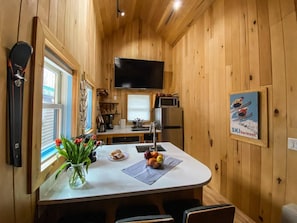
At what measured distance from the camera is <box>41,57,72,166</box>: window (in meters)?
1.46

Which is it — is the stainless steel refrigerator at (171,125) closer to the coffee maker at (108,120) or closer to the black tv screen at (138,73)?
the black tv screen at (138,73)

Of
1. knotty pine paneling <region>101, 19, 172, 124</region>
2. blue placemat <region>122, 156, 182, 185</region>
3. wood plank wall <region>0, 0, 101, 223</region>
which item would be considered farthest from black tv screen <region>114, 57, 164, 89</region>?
wood plank wall <region>0, 0, 101, 223</region>

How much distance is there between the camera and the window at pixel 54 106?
1.46 meters

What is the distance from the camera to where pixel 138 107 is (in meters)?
4.80

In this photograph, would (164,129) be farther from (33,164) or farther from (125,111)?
(33,164)

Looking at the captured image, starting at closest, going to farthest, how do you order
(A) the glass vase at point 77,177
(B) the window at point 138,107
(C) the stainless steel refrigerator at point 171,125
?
1. (A) the glass vase at point 77,177
2. (C) the stainless steel refrigerator at point 171,125
3. (B) the window at point 138,107

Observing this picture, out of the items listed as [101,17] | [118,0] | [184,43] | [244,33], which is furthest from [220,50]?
[101,17]

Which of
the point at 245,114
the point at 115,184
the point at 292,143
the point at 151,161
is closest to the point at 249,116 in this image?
the point at 245,114

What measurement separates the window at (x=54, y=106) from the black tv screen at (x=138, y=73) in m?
2.67

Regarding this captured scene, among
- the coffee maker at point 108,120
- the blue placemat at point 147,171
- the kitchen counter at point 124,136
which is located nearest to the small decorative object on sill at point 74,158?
the blue placemat at point 147,171

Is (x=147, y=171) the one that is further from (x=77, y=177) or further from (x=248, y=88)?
(x=248, y=88)

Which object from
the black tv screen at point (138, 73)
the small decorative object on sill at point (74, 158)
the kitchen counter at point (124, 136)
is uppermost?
the black tv screen at point (138, 73)

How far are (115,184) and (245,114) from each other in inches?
75.4

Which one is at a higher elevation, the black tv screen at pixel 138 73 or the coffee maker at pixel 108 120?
the black tv screen at pixel 138 73
